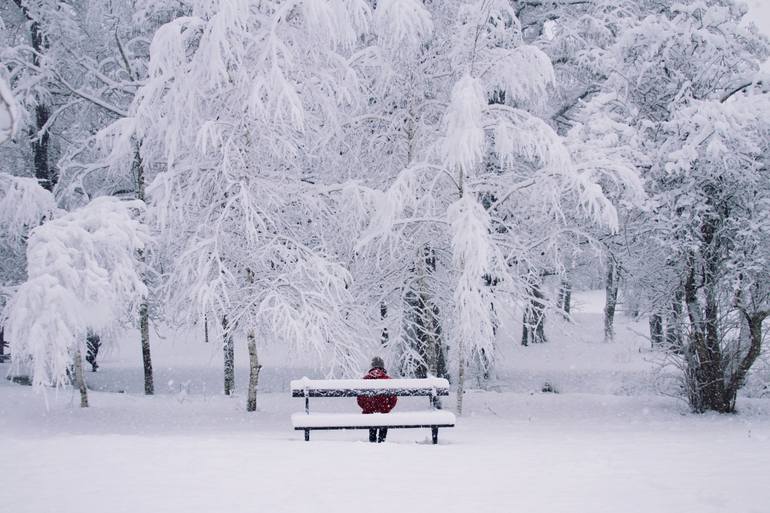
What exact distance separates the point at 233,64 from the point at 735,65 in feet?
31.2

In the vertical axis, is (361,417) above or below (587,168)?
below

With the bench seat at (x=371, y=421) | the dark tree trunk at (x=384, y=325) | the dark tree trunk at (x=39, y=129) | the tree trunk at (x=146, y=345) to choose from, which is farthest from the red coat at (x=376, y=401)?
the dark tree trunk at (x=39, y=129)

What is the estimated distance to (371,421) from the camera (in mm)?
8922

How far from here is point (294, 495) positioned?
5812 mm

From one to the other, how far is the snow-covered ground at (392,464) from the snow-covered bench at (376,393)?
1.42 ft

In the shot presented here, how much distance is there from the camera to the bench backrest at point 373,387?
30.1 feet

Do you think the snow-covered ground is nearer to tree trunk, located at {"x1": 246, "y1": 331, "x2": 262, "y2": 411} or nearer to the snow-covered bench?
tree trunk, located at {"x1": 246, "y1": 331, "x2": 262, "y2": 411}

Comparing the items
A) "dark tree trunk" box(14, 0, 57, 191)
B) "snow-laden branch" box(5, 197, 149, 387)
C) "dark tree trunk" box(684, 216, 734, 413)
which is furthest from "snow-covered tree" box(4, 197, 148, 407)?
"dark tree trunk" box(684, 216, 734, 413)

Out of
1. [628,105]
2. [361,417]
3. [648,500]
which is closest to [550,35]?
[628,105]

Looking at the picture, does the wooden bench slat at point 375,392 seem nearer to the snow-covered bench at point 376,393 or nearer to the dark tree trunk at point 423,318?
the snow-covered bench at point 376,393

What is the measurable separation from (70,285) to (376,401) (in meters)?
5.68

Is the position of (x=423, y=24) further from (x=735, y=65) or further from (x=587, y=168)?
(x=735, y=65)

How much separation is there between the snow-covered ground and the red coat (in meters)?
0.74

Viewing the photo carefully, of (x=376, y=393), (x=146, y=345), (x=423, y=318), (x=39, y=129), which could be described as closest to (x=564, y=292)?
(x=423, y=318)
